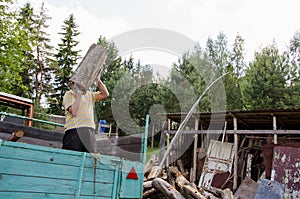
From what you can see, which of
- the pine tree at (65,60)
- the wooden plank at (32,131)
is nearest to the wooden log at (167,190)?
the wooden plank at (32,131)

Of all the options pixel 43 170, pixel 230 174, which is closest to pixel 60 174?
pixel 43 170

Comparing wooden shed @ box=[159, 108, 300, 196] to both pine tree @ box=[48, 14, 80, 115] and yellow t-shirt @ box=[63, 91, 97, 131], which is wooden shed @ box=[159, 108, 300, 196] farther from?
pine tree @ box=[48, 14, 80, 115]

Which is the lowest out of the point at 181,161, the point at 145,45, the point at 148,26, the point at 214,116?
the point at 181,161

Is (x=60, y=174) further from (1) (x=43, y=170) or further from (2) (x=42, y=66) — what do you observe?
(2) (x=42, y=66)

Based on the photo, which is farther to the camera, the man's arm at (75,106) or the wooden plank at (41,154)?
the man's arm at (75,106)

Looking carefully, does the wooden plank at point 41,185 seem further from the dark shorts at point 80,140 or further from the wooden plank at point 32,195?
the dark shorts at point 80,140

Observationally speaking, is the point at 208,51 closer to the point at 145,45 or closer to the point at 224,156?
the point at 224,156

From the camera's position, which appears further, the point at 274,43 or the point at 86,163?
the point at 274,43

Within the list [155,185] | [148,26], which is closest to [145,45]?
[148,26]

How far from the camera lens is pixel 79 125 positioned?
9.20 feet

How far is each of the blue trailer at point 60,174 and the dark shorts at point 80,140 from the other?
1.17 ft

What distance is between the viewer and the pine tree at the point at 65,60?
24609mm

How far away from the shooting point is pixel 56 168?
6.91ft

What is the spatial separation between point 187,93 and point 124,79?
4.16m
